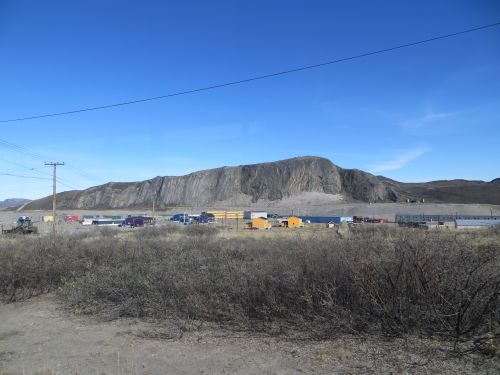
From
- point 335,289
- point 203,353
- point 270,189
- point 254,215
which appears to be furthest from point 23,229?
point 270,189

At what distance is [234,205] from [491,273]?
138969mm

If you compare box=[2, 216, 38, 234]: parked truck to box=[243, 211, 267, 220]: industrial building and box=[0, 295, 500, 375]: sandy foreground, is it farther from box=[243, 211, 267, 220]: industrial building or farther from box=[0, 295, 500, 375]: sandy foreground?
box=[243, 211, 267, 220]: industrial building

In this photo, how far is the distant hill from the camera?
145m

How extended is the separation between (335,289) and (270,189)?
14288cm

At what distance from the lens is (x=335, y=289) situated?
6.49 metres

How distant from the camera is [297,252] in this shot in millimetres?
7715

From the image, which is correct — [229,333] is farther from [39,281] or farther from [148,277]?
[39,281]

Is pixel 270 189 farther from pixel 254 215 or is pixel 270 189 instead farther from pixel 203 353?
pixel 203 353

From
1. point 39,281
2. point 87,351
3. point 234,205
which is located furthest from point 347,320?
point 234,205

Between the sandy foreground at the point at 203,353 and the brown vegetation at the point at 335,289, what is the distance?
302mm

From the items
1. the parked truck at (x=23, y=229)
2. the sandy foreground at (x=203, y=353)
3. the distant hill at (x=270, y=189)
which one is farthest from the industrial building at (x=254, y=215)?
the sandy foreground at (x=203, y=353)

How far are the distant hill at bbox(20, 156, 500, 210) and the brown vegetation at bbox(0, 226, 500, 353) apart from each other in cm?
12928

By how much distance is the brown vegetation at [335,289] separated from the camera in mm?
5766

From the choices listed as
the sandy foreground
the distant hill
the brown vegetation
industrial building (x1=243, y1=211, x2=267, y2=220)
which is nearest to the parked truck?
the brown vegetation
